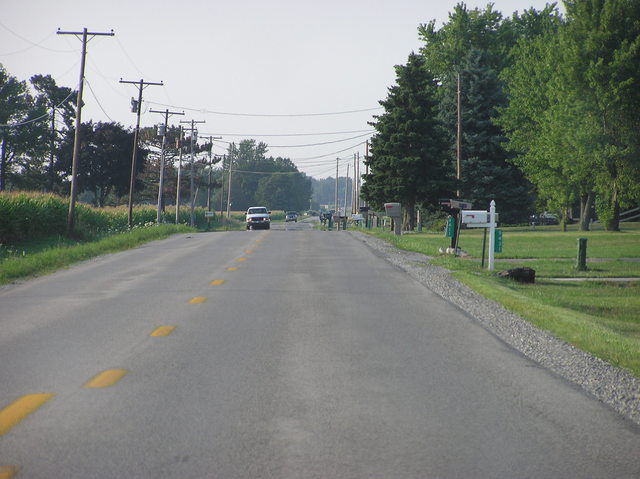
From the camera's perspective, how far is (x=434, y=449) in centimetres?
523

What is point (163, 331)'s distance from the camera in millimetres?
10117

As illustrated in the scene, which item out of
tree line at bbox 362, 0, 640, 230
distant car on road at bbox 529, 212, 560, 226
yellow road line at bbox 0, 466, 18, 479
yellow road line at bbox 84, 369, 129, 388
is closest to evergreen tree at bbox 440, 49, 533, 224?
tree line at bbox 362, 0, 640, 230

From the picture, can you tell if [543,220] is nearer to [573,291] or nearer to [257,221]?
[257,221]

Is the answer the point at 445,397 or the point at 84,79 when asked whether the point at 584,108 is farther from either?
the point at 445,397

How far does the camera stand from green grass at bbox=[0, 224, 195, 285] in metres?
18.4

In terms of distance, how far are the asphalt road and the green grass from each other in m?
5.78

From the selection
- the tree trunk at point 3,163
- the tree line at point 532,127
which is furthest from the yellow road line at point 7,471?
the tree trunk at point 3,163

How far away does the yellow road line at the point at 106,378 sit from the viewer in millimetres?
7043

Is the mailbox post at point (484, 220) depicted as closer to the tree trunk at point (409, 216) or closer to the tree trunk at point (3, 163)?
the tree trunk at point (409, 216)

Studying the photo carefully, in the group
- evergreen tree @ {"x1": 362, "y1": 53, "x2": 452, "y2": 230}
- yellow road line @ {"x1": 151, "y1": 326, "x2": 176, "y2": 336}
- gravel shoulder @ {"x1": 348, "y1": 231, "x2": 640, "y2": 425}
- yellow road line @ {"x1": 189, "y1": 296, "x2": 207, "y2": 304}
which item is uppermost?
evergreen tree @ {"x1": 362, "y1": 53, "x2": 452, "y2": 230}

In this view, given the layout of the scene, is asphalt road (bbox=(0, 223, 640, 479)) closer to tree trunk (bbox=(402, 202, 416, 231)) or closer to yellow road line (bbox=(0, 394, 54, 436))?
yellow road line (bbox=(0, 394, 54, 436))

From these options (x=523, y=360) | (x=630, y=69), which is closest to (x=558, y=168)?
(x=630, y=69)

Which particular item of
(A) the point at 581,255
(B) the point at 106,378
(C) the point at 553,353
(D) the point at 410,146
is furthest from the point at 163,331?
(D) the point at 410,146

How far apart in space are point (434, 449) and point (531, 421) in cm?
115
